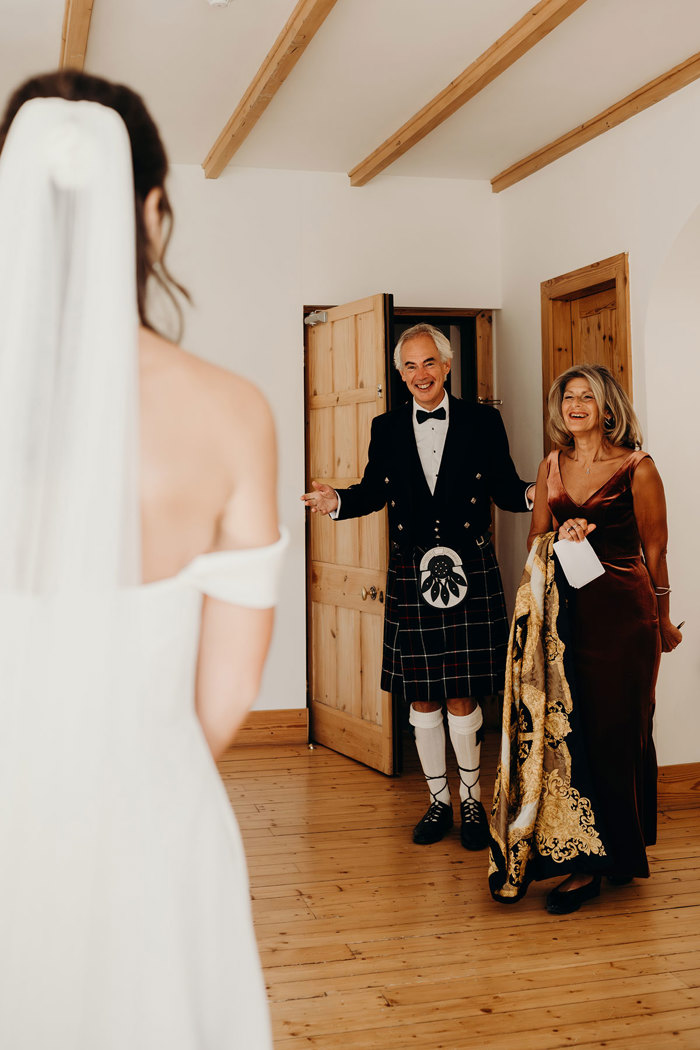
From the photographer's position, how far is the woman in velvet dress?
9.85ft

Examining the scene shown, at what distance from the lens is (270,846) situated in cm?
356

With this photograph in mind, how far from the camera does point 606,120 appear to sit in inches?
164

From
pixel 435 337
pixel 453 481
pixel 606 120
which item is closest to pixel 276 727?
pixel 453 481

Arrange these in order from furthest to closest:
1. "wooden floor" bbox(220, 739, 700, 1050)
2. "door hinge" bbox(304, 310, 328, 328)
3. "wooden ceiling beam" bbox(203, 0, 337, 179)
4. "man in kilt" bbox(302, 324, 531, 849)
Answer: "door hinge" bbox(304, 310, 328, 328), "man in kilt" bbox(302, 324, 531, 849), "wooden ceiling beam" bbox(203, 0, 337, 179), "wooden floor" bbox(220, 739, 700, 1050)

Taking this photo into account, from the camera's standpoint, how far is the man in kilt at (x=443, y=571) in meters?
3.64

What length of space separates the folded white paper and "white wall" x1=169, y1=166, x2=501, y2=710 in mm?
2200

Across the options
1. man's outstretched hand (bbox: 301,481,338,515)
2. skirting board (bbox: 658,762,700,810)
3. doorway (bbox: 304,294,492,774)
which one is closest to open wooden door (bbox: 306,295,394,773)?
doorway (bbox: 304,294,492,774)

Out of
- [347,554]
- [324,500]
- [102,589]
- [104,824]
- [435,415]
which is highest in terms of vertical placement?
[435,415]

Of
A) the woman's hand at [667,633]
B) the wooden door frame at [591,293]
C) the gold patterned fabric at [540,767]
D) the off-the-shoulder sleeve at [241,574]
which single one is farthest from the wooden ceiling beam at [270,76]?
the off-the-shoulder sleeve at [241,574]

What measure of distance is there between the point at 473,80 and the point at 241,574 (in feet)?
10.4

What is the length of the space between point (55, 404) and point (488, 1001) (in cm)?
203

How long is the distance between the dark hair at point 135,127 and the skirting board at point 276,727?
4.08 m

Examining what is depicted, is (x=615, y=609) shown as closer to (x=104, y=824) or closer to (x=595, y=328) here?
(x=595, y=328)

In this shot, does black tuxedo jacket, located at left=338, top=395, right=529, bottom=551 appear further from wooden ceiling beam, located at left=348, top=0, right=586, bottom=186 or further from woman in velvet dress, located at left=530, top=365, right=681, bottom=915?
wooden ceiling beam, located at left=348, top=0, right=586, bottom=186
